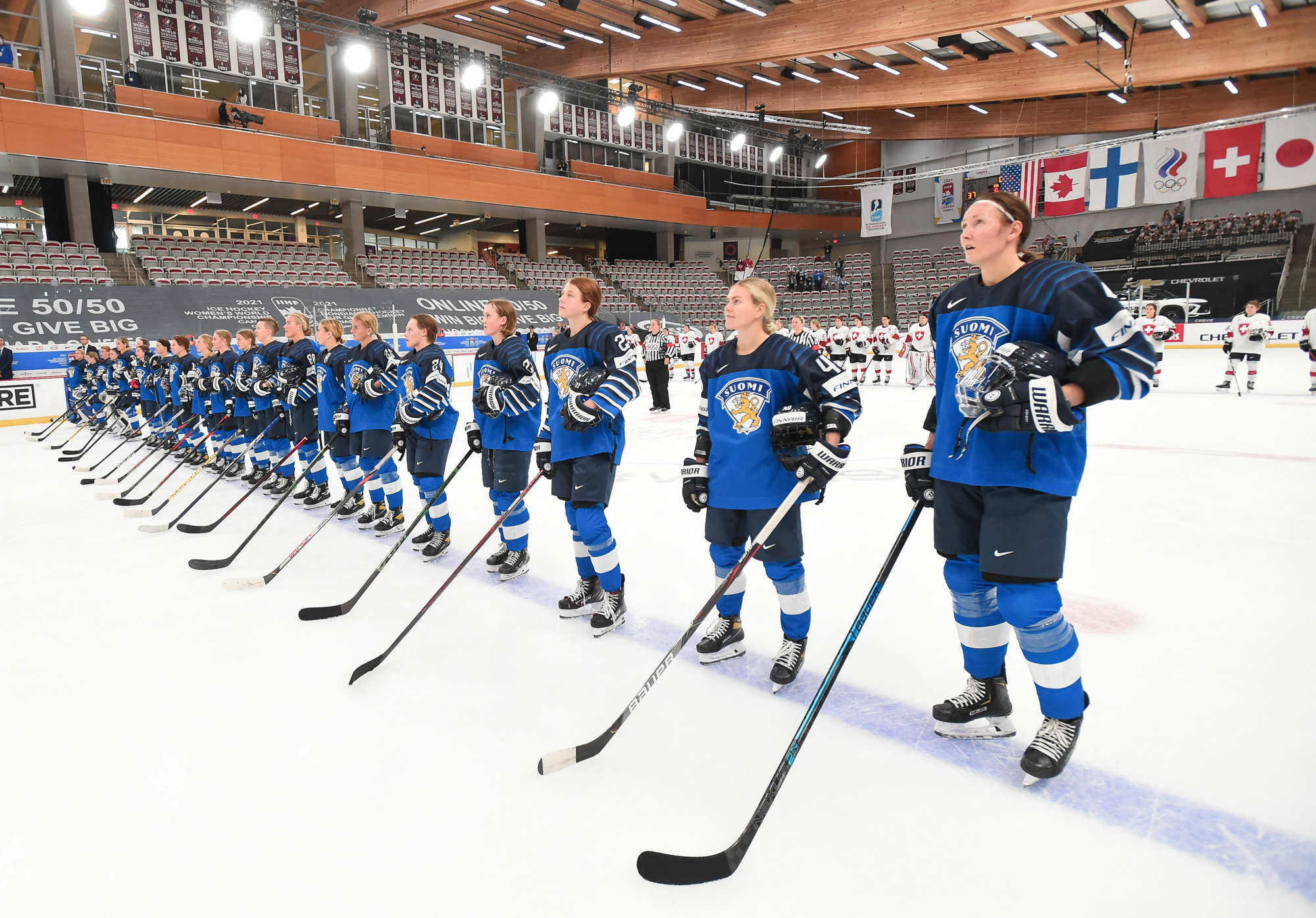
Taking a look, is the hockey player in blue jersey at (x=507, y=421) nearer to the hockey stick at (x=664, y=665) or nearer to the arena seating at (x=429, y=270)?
the hockey stick at (x=664, y=665)

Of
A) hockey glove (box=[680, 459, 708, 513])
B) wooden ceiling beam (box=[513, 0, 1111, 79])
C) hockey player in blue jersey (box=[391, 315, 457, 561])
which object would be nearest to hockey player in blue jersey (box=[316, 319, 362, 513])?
hockey player in blue jersey (box=[391, 315, 457, 561])

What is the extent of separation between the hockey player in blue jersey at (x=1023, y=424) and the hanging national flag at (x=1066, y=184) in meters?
22.2

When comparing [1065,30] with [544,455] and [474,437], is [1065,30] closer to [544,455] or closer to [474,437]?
[474,437]

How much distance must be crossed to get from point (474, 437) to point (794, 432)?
180cm

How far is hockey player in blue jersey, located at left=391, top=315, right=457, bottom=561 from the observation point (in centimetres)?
388

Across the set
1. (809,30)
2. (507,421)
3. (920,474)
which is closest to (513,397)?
(507,421)

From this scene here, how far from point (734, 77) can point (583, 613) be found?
21.6 m

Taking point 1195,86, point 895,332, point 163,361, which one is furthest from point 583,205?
point 1195,86

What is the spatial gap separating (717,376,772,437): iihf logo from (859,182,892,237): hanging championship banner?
21.3m

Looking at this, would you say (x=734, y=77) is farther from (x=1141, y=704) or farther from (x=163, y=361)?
(x=1141, y=704)

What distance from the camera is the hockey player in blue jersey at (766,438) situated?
90.0 inches

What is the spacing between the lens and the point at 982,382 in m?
1.74

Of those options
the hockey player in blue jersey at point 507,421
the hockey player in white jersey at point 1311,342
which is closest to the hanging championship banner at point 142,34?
the hockey player in blue jersey at point 507,421

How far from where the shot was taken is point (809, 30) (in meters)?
14.4
